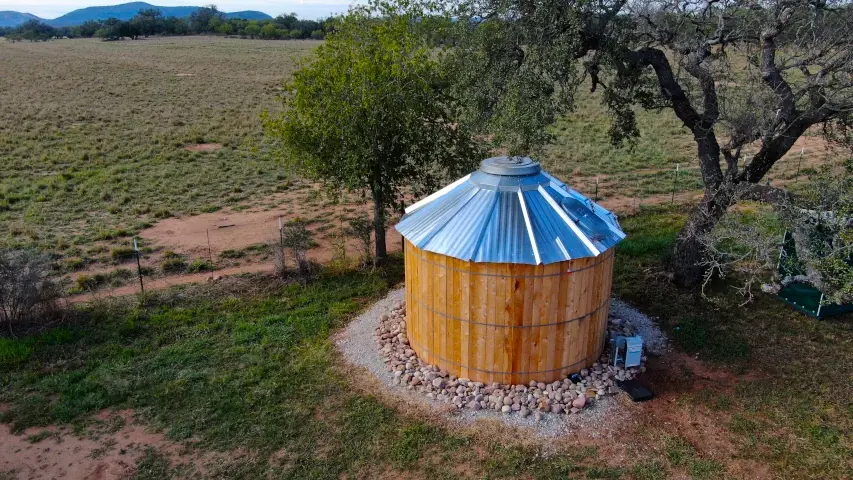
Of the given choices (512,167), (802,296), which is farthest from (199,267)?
(802,296)

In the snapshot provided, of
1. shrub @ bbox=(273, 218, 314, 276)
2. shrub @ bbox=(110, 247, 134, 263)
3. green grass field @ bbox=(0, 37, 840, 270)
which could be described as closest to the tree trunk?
shrub @ bbox=(273, 218, 314, 276)

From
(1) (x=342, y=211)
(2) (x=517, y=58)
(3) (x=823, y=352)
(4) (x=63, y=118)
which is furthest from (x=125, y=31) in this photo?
(3) (x=823, y=352)

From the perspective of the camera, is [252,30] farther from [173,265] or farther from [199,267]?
[199,267]

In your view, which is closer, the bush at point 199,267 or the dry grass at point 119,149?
the bush at point 199,267

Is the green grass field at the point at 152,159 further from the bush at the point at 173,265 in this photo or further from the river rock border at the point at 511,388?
the river rock border at the point at 511,388

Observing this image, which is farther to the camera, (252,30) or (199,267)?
(252,30)

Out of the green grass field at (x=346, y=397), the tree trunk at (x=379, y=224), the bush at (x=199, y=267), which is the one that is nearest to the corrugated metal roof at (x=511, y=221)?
the green grass field at (x=346, y=397)
